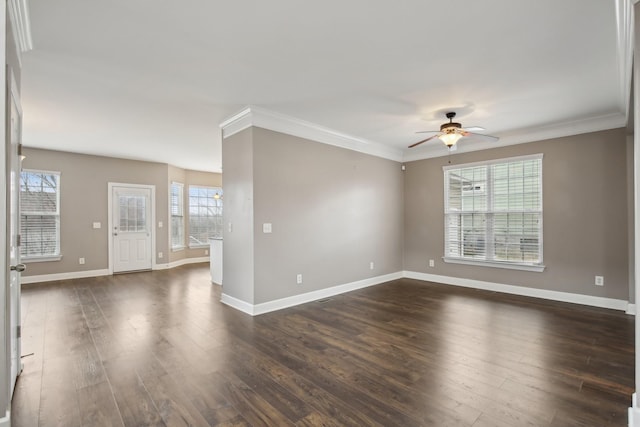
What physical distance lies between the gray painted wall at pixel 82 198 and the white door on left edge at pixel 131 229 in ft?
0.62

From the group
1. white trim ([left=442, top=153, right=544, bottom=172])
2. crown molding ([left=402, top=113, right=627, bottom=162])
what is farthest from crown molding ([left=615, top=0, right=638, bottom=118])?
white trim ([left=442, top=153, right=544, bottom=172])

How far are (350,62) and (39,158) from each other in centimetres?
668

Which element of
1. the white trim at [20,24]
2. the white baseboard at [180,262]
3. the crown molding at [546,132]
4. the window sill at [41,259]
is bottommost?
the white baseboard at [180,262]

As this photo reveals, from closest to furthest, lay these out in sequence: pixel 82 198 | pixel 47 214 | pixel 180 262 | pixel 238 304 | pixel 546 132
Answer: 1. pixel 238 304
2. pixel 546 132
3. pixel 47 214
4. pixel 82 198
5. pixel 180 262

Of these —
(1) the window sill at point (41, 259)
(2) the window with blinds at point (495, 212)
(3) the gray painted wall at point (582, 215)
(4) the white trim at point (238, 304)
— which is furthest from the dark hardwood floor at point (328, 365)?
(1) the window sill at point (41, 259)

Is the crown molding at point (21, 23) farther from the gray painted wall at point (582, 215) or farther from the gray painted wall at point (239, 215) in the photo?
the gray painted wall at point (582, 215)

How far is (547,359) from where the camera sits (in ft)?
9.15

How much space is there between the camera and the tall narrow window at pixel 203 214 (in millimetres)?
8859

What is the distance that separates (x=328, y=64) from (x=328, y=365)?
8.84 ft

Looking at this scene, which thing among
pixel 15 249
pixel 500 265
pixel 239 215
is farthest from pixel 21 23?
pixel 500 265

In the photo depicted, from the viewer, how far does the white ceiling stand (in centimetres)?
219

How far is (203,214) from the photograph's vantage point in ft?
30.0

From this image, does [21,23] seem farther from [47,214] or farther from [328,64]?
[47,214]

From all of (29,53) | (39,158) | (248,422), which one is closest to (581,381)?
(248,422)
